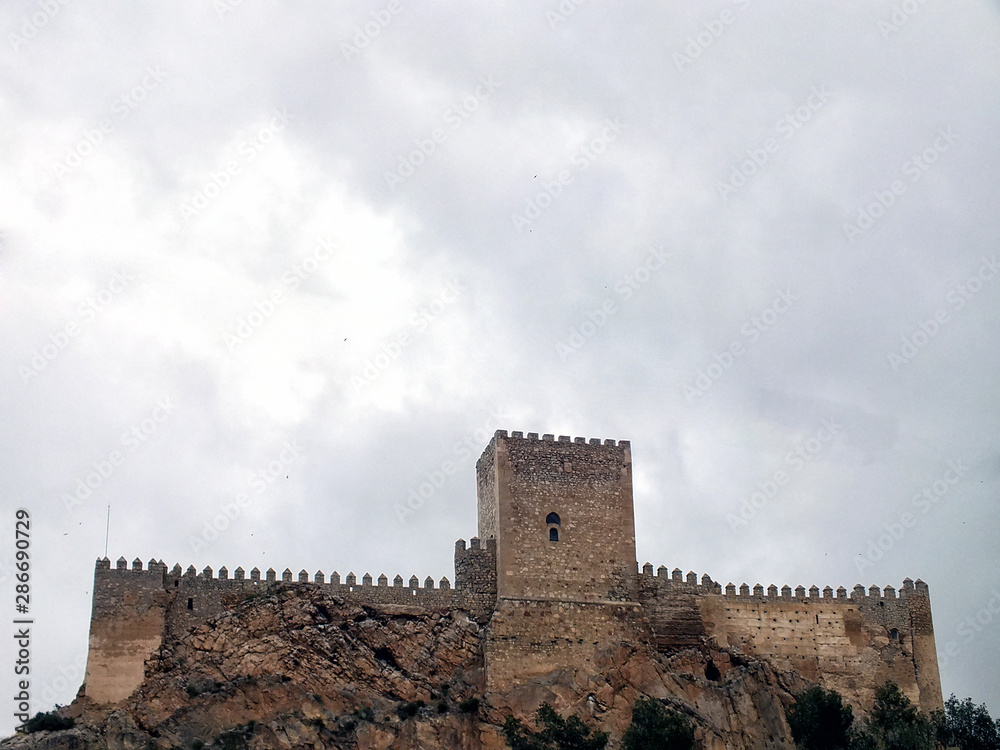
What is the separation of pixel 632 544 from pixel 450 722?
10076mm

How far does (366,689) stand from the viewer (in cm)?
5016

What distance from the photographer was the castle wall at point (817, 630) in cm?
5469

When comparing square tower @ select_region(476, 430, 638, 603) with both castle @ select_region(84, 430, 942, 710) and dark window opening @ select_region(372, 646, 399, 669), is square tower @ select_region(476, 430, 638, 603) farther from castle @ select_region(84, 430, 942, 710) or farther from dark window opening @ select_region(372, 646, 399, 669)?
dark window opening @ select_region(372, 646, 399, 669)

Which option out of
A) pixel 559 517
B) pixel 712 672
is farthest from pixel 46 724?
pixel 712 672

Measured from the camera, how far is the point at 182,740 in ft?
155

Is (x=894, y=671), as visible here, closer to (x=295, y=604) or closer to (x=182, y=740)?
(x=295, y=604)

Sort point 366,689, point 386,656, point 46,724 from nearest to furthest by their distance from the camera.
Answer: point 46,724 → point 366,689 → point 386,656

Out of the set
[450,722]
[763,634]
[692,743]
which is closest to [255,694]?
[450,722]

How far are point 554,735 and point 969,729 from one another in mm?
15028

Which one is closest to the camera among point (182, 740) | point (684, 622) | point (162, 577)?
point (182, 740)

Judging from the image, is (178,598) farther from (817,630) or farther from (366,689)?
(817,630)

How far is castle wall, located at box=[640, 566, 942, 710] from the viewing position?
5469 cm

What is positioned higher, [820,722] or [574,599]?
[574,599]

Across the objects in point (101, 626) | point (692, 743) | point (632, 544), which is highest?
point (632, 544)
